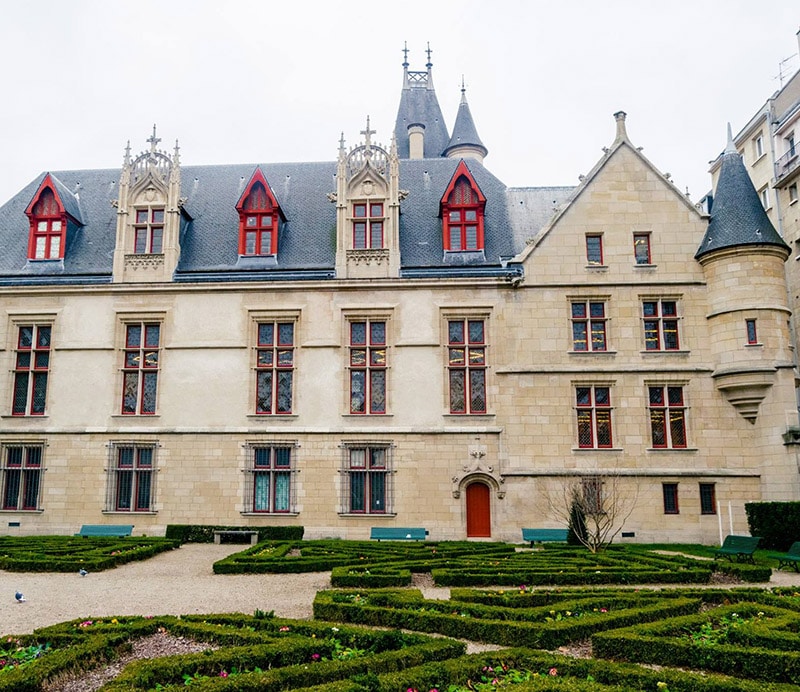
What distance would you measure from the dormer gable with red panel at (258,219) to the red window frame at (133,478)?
8.28 metres

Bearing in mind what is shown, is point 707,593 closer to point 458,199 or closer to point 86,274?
point 458,199

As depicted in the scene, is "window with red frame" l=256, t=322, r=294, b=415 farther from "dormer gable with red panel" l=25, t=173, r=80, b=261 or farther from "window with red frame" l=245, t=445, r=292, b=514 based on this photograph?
"dormer gable with red panel" l=25, t=173, r=80, b=261

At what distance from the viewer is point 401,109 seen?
4984 cm

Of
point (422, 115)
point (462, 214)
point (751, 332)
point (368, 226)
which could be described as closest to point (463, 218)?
point (462, 214)

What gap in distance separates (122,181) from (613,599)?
24.1m

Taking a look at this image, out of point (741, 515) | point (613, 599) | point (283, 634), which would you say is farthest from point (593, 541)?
point (283, 634)

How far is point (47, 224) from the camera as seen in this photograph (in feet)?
94.8

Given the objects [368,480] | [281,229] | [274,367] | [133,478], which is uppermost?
[281,229]

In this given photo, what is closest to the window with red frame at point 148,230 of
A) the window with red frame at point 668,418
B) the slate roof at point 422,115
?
the window with red frame at point 668,418

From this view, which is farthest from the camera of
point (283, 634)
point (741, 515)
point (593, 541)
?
point (741, 515)

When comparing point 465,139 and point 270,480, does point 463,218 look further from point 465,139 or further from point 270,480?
point 465,139

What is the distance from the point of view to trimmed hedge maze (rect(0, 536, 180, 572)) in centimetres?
1680

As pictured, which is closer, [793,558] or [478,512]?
[793,558]

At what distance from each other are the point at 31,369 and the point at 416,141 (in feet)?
86.1
